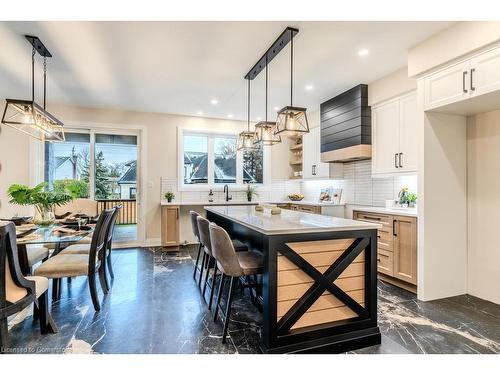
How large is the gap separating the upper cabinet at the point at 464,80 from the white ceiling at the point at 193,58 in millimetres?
432

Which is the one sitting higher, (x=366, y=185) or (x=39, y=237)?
(x=366, y=185)

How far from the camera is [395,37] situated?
2.79 m

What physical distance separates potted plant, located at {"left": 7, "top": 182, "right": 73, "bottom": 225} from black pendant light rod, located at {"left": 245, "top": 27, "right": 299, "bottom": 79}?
2623 millimetres

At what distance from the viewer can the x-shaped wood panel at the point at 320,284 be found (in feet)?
6.46

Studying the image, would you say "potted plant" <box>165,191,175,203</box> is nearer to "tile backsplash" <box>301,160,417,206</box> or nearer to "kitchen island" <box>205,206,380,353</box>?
"tile backsplash" <box>301,160,417,206</box>

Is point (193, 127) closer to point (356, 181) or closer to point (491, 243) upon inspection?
point (356, 181)

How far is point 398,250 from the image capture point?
331 cm

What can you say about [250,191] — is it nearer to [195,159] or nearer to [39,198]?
[195,159]

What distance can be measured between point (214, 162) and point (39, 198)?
359 centimetres

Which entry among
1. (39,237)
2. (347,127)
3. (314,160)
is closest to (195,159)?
(314,160)

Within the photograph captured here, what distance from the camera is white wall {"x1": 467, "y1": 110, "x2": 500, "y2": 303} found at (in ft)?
9.43

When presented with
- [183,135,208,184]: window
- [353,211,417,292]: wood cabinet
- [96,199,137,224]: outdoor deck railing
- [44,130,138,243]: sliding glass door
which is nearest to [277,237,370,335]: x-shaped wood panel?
[353,211,417,292]: wood cabinet

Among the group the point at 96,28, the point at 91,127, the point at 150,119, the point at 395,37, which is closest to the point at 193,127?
the point at 150,119
